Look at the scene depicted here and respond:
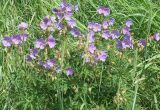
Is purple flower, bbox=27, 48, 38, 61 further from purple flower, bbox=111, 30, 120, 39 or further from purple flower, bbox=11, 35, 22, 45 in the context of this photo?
purple flower, bbox=111, 30, 120, 39

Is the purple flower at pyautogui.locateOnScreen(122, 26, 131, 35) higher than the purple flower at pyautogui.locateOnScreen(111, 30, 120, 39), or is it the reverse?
the purple flower at pyautogui.locateOnScreen(122, 26, 131, 35)

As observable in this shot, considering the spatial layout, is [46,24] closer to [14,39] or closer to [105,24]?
[14,39]

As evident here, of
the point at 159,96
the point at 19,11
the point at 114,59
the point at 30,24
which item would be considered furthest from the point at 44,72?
the point at 19,11

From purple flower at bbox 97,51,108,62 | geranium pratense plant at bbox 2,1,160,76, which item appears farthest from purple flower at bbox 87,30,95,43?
purple flower at bbox 97,51,108,62

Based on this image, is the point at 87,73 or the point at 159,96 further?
the point at 159,96

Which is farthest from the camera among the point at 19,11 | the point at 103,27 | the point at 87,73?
the point at 19,11

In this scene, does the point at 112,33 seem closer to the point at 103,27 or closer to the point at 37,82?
the point at 103,27

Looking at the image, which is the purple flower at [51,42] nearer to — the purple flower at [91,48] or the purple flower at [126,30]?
the purple flower at [91,48]

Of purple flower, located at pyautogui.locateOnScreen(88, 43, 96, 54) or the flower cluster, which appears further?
the flower cluster

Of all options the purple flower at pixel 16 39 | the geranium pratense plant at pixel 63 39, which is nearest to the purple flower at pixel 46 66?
the geranium pratense plant at pixel 63 39

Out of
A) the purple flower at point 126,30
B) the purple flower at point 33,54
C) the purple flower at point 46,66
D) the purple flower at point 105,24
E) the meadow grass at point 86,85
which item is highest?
the purple flower at point 105,24

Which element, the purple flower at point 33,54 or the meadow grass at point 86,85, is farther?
the purple flower at point 33,54
